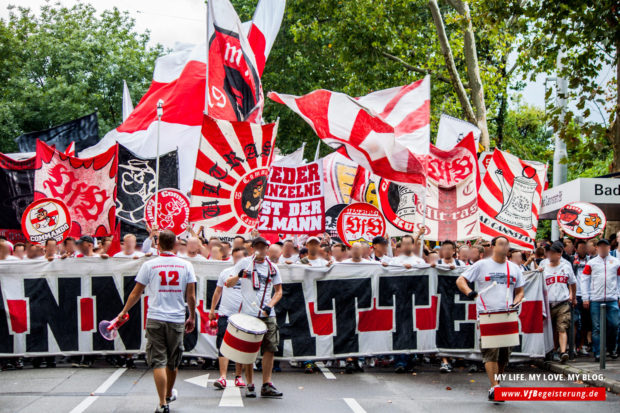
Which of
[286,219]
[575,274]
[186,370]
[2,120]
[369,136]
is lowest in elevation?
[186,370]

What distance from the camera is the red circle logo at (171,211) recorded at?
41.4 feet

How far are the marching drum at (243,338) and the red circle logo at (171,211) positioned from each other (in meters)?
4.58

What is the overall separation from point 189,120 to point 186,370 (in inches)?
307

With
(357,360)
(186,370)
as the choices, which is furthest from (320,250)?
(186,370)

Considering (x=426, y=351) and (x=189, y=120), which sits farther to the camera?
(x=189, y=120)

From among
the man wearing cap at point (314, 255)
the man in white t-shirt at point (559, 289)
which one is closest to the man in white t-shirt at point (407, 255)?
the man wearing cap at point (314, 255)

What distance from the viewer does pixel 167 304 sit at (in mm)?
7586

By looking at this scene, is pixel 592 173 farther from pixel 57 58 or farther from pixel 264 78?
pixel 57 58

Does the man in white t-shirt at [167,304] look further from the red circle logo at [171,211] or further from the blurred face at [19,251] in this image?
the blurred face at [19,251]

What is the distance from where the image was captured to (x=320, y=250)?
38.5ft

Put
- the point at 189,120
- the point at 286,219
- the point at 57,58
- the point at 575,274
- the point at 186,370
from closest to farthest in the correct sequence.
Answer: the point at 186,370 < the point at 286,219 < the point at 575,274 < the point at 189,120 < the point at 57,58

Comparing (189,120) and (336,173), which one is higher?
(189,120)

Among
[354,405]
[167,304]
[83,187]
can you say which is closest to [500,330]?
[354,405]

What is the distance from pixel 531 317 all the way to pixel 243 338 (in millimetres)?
5458
